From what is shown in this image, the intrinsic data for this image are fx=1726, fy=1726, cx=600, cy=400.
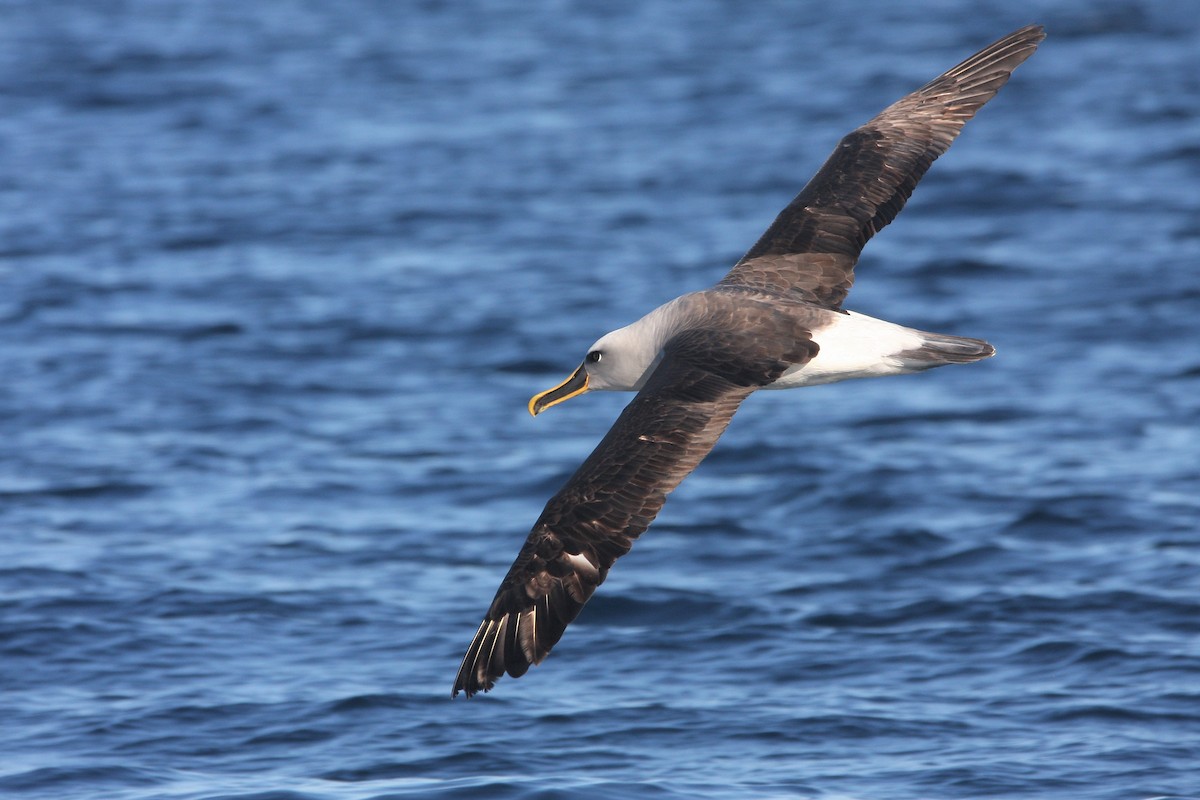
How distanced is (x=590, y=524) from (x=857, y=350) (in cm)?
183

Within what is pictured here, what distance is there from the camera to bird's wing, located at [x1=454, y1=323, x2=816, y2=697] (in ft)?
25.2

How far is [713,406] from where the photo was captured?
8297mm

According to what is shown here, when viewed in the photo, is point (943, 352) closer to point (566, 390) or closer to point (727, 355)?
point (727, 355)

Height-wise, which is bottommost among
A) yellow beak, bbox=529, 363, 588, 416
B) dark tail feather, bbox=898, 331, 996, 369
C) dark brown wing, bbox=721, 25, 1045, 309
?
dark tail feather, bbox=898, 331, 996, 369

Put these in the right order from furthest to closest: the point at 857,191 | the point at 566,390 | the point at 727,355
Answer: the point at 857,191 → the point at 566,390 → the point at 727,355

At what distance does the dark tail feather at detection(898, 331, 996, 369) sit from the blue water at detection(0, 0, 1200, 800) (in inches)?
81.5

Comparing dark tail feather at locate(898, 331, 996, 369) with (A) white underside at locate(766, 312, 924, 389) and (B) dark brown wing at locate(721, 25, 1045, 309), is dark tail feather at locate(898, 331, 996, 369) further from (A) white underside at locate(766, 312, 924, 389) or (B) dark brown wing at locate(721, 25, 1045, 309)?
(B) dark brown wing at locate(721, 25, 1045, 309)

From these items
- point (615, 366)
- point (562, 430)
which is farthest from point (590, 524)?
point (562, 430)

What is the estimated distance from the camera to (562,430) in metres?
14.6

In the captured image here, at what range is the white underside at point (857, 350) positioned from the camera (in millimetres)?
8688

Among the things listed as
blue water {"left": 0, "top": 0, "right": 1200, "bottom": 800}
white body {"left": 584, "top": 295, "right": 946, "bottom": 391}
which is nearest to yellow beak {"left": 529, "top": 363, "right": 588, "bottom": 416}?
white body {"left": 584, "top": 295, "right": 946, "bottom": 391}

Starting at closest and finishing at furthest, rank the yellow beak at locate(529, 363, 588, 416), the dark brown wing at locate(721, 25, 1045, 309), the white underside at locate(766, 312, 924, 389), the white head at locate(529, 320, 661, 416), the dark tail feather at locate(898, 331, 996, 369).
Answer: the dark tail feather at locate(898, 331, 996, 369), the white underside at locate(766, 312, 924, 389), the white head at locate(529, 320, 661, 416), the yellow beak at locate(529, 363, 588, 416), the dark brown wing at locate(721, 25, 1045, 309)

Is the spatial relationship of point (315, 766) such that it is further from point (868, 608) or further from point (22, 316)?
point (22, 316)

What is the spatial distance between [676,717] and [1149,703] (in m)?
2.61
